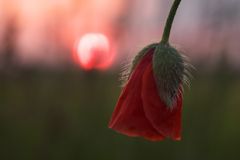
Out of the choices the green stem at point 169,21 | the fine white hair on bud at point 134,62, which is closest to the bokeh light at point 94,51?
the fine white hair on bud at point 134,62

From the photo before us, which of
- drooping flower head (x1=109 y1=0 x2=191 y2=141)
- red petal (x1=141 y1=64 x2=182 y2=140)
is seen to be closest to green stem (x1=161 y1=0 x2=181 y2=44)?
drooping flower head (x1=109 y1=0 x2=191 y2=141)

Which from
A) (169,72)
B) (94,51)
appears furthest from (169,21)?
(94,51)

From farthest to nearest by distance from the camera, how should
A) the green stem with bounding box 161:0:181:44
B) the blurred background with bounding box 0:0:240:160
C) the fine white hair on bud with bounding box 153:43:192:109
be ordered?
the blurred background with bounding box 0:0:240:160 → the fine white hair on bud with bounding box 153:43:192:109 → the green stem with bounding box 161:0:181:44

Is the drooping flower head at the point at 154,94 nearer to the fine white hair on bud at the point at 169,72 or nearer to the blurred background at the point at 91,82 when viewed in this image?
the fine white hair on bud at the point at 169,72

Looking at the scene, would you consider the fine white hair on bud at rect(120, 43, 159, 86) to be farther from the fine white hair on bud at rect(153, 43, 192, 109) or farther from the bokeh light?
the bokeh light

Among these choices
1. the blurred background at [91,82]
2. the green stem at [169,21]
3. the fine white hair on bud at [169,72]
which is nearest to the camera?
the green stem at [169,21]

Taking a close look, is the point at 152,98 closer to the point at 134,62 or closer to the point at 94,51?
the point at 134,62

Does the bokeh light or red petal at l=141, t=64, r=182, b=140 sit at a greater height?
the bokeh light
